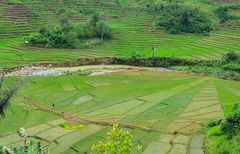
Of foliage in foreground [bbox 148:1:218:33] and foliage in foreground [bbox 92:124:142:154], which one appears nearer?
foliage in foreground [bbox 92:124:142:154]

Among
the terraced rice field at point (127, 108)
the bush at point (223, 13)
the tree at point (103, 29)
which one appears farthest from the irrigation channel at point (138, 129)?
the bush at point (223, 13)

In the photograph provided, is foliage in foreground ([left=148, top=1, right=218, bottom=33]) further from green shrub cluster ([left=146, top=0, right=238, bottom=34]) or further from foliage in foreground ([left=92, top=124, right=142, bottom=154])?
foliage in foreground ([left=92, top=124, right=142, bottom=154])

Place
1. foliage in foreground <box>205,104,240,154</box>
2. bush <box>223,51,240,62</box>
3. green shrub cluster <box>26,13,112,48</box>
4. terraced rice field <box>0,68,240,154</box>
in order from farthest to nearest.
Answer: green shrub cluster <box>26,13,112,48</box>
bush <box>223,51,240,62</box>
terraced rice field <box>0,68,240,154</box>
foliage in foreground <box>205,104,240,154</box>

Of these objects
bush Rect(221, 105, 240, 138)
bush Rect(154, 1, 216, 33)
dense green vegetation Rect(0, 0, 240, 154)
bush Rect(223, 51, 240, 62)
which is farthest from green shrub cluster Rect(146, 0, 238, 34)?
bush Rect(221, 105, 240, 138)

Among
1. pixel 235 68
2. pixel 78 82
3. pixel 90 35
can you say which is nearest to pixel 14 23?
pixel 90 35

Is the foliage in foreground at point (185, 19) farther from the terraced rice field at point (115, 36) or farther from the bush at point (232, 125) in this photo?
the bush at point (232, 125)

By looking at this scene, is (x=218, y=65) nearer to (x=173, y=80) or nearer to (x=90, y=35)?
(x=173, y=80)

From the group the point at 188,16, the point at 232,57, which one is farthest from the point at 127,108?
the point at 188,16
